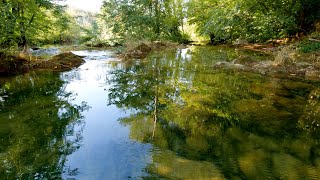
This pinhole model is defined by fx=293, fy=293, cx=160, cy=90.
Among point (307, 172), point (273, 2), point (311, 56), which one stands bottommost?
point (307, 172)

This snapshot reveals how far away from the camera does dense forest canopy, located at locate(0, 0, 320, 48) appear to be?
13.5 metres

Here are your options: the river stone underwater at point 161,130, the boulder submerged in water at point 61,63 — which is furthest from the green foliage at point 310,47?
the boulder submerged in water at point 61,63

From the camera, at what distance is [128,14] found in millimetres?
26688

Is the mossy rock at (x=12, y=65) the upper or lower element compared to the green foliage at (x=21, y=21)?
lower

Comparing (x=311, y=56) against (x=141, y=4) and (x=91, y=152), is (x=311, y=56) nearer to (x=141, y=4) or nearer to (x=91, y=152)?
(x=91, y=152)

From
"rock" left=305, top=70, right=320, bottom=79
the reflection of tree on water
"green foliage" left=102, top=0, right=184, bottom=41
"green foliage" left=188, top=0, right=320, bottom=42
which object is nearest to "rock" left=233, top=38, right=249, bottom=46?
"green foliage" left=188, top=0, right=320, bottom=42

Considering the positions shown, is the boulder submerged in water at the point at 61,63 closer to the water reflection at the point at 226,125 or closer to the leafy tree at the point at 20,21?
the leafy tree at the point at 20,21

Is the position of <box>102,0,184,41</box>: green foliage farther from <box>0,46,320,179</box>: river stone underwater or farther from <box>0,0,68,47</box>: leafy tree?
<box>0,46,320,179</box>: river stone underwater

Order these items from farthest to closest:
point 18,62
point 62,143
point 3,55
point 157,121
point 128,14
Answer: point 128,14, point 18,62, point 3,55, point 157,121, point 62,143

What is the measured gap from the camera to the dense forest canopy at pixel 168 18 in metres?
13.5

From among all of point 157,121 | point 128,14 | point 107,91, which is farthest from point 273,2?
point 157,121

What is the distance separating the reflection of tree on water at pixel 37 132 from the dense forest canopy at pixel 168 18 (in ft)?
15.3

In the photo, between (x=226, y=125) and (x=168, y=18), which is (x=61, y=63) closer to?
(x=226, y=125)

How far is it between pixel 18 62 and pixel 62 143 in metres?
8.55
